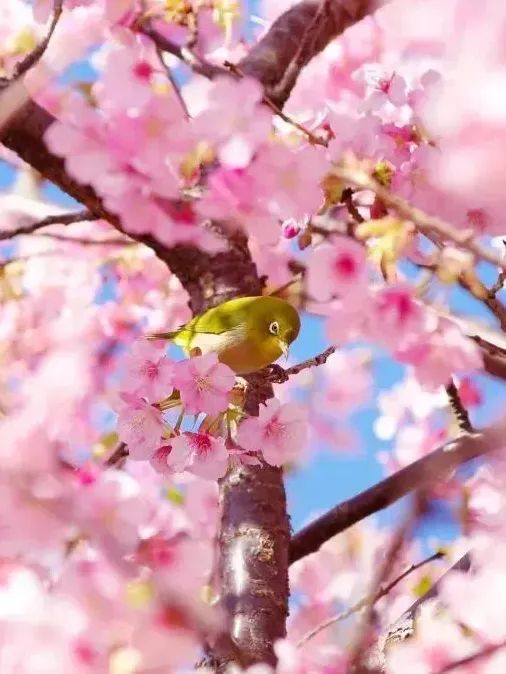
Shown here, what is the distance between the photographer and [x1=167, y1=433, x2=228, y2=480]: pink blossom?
1771mm

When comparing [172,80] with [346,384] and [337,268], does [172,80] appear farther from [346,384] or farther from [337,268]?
[346,384]

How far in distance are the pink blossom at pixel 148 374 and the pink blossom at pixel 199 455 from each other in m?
0.11

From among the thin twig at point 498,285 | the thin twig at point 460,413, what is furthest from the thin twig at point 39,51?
the thin twig at point 460,413

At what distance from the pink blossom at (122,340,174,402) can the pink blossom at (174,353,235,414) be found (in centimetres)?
4

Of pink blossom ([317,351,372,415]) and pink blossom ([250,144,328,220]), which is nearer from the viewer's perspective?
pink blossom ([250,144,328,220])

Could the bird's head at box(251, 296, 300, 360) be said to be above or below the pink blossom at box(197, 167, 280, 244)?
below

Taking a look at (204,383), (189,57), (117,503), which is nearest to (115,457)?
(117,503)

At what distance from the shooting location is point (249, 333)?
2.08 metres

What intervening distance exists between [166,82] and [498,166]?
229 centimetres

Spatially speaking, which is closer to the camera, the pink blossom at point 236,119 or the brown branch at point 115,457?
the pink blossom at point 236,119

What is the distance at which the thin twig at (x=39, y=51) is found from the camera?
1.92 m

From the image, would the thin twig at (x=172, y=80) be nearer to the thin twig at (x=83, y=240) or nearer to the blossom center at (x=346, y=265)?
the thin twig at (x=83, y=240)

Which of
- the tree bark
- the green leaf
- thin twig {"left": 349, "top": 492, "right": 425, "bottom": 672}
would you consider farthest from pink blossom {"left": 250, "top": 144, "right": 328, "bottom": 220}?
the green leaf

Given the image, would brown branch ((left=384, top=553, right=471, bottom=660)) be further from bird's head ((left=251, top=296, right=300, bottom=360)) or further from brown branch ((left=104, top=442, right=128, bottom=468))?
brown branch ((left=104, top=442, right=128, bottom=468))
